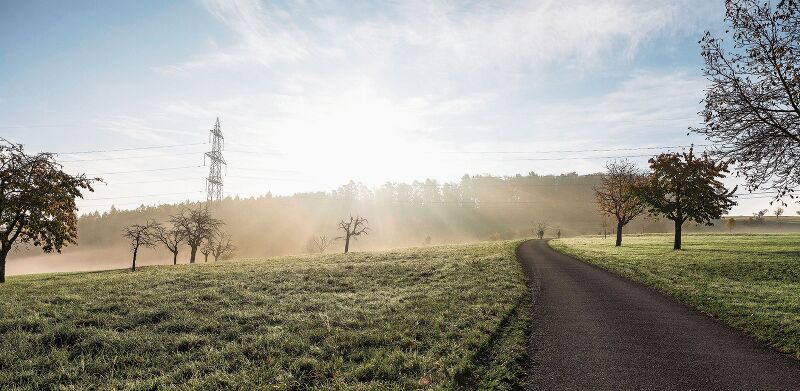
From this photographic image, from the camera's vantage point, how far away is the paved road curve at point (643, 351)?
805cm

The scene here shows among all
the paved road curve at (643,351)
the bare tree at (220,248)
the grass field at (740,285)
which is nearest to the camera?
the paved road curve at (643,351)

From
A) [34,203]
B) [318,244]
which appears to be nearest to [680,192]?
[34,203]

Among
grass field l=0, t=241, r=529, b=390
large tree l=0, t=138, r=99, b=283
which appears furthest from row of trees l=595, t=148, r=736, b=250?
large tree l=0, t=138, r=99, b=283

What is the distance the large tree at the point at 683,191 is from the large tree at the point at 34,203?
56.5 meters

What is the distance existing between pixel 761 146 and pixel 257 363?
17.1m

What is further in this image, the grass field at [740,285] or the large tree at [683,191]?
the large tree at [683,191]

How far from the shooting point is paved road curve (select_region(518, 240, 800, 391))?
8.05 m

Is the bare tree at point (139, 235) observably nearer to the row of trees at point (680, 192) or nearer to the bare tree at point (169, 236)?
the bare tree at point (169, 236)

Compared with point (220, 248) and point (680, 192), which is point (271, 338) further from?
point (220, 248)

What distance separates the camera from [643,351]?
9.84 metres

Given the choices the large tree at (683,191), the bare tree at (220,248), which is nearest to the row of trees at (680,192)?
the large tree at (683,191)

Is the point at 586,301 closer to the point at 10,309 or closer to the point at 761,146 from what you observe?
the point at 761,146

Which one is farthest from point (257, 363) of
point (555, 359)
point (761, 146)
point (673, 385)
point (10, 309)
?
point (761, 146)

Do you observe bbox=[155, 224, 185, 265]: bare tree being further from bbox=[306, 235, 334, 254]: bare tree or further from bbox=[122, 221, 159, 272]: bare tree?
bbox=[306, 235, 334, 254]: bare tree
